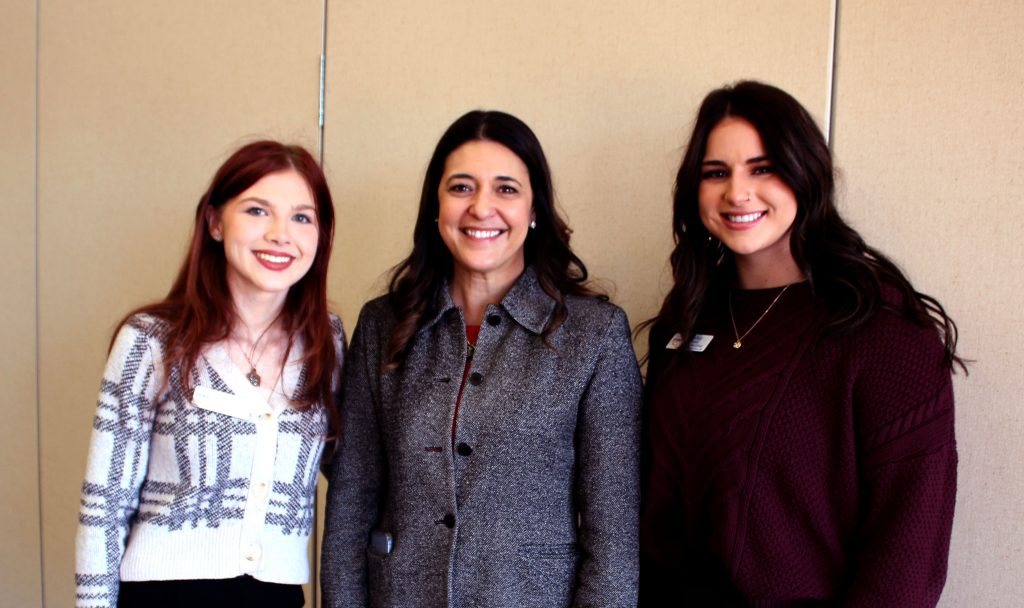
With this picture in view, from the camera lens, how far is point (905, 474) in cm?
138

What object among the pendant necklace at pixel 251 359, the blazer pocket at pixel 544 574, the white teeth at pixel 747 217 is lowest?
the blazer pocket at pixel 544 574

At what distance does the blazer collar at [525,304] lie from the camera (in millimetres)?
1628

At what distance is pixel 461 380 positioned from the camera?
63.4 inches

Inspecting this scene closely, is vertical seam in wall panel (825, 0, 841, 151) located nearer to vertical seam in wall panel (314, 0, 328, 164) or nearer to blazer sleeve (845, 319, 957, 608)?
blazer sleeve (845, 319, 957, 608)

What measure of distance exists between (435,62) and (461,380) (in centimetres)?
111

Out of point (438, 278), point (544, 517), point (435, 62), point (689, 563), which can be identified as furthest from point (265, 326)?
point (689, 563)

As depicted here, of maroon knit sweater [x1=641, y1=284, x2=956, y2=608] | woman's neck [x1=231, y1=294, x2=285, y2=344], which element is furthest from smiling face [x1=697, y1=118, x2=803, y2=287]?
woman's neck [x1=231, y1=294, x2=285, y2=344]

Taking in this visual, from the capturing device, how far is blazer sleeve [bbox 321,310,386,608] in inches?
65.6

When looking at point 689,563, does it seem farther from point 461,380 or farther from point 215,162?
point 215,162

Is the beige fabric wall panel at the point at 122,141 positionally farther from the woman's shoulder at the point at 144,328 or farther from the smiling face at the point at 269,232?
the woman's shoulder at the point at 144,328

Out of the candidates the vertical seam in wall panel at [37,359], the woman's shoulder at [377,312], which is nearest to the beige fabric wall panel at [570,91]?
the woman's shoulder at [377,312]

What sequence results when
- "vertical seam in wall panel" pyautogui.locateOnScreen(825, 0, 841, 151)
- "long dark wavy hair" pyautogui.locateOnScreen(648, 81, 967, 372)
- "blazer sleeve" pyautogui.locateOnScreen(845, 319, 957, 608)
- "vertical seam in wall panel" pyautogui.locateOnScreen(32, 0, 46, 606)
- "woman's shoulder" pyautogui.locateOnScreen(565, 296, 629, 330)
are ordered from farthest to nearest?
"vertical seam in wall panel" pyautogui.locateOnScreen(32, 0, 46, 606), "vertical seam in wall panel" pyautogui.locateOnScreen(825, 0, 841, 151), "woman's shoulder" pyautogui.locateOnScreen(565, 296, 629, 330), "long dark wavy hair" pyautogui.locateOnScreen(648, 81, 967, 372), "blazer sleeve" pyautogui.locateOnScreen(845, 319, 957, 608)

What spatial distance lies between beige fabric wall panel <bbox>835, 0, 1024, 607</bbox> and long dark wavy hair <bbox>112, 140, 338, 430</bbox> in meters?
1.34

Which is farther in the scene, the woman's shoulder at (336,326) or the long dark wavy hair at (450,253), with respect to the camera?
the woman's shoulder at (336,326)
